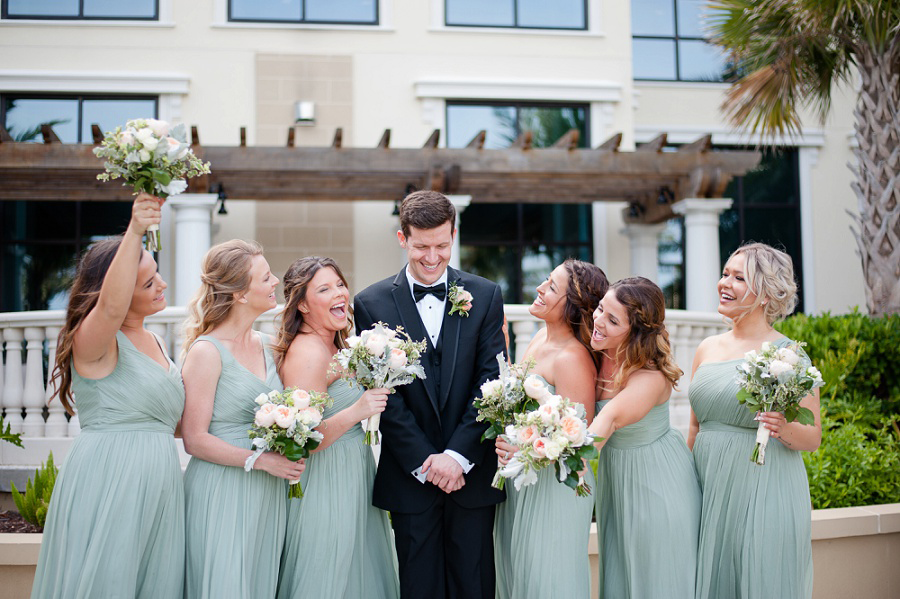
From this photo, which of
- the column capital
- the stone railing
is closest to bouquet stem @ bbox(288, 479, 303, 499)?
the stone railing

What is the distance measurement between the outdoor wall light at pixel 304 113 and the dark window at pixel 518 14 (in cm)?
250

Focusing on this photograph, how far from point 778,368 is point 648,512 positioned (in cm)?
92

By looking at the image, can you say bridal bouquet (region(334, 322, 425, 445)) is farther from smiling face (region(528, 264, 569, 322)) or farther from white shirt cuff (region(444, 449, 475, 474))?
smiling face (region(528, 264, 569, 322))

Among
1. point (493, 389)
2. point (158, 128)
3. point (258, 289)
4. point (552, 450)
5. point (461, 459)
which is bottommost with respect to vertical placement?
point (461, 459)

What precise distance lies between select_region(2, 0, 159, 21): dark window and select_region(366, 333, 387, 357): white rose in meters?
10.1

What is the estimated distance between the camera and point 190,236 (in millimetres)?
9852

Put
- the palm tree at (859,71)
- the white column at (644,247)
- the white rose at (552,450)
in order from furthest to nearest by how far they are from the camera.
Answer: the white column at (644,247) < the palm tree at (859,71) < the white rose at (552,450)

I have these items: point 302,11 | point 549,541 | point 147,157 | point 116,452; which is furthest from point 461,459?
point 302,11

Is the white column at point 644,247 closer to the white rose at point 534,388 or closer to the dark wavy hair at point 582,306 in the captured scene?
the dark wavy hair at point 582,306

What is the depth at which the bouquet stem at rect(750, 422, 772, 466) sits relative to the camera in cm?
391

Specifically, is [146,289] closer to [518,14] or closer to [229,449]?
[229,449]

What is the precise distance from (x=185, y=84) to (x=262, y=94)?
1052 millimetres

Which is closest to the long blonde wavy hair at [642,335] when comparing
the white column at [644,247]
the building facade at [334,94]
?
the building facade at [334,94]

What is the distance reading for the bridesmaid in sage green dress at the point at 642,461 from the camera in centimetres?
399
